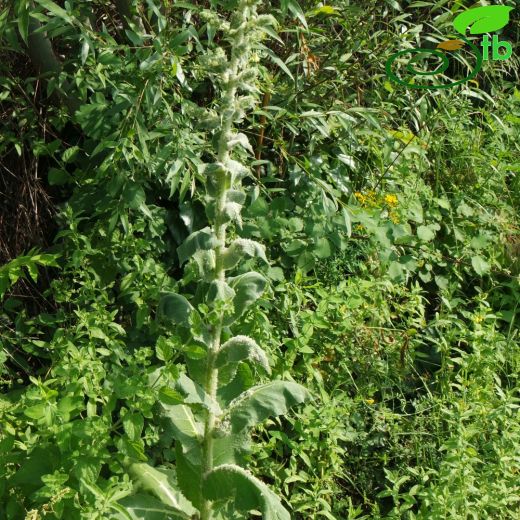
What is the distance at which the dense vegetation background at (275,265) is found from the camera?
331 centimetres

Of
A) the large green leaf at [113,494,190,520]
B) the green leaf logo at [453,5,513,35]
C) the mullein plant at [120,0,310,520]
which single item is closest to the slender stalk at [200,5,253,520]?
the mullein plant at [120,0,310,520]

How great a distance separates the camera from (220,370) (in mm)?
3178

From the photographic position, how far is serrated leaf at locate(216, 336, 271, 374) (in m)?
2.95

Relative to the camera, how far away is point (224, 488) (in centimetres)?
302

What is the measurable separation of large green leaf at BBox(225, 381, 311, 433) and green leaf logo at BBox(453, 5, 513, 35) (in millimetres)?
2627

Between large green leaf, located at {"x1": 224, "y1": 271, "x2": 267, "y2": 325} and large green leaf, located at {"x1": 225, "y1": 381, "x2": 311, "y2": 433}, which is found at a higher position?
large green leaf, located at {"x1": 224, "y1": 271, "x2": 267, "y2": 325}

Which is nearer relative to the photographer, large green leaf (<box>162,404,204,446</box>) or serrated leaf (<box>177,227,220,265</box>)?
serrated leaf (<box>177,227,220,265</box>)

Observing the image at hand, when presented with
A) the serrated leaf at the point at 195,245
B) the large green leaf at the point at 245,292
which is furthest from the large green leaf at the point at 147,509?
the serrated leaf at the point at 195,245

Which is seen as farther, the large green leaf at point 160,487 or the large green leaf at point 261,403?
the large green leaf at point 160,487

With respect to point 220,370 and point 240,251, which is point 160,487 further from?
point 240,251

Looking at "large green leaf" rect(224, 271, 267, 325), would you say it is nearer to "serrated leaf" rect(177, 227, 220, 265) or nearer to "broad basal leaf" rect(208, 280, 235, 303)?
"broad basal leaf" rect(208, 280, 235, 303)

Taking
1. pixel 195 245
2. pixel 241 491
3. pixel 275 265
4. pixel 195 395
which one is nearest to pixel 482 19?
pixel 275 265

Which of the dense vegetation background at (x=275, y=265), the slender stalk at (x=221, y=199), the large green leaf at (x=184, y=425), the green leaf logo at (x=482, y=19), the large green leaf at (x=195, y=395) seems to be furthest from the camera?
the green leaf logo at (x=482, y=19)

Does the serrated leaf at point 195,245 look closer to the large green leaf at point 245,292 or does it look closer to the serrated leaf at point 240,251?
the serrated leaf at point 240,251
